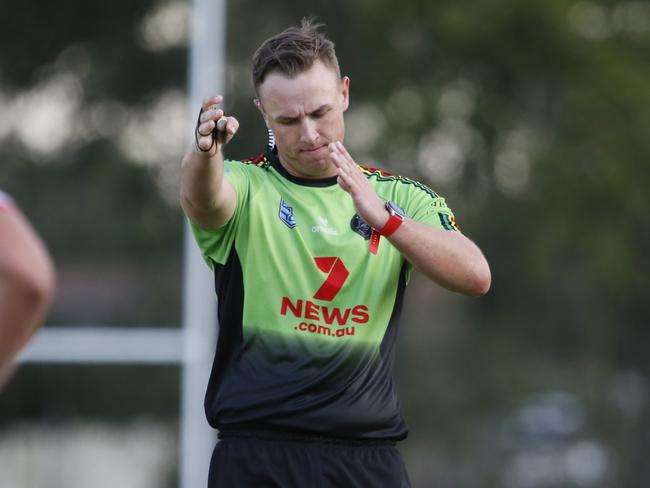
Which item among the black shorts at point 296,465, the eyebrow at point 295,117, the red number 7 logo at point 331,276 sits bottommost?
the black shorts at point 296,465

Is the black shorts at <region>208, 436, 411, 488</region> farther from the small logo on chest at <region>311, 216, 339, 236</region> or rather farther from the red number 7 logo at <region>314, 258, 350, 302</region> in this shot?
the small logo on chest at <region>311, 216, 339, 236</region>

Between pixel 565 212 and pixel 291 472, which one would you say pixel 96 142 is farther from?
pixel 291 472

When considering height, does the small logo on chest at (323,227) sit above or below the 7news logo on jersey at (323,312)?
above

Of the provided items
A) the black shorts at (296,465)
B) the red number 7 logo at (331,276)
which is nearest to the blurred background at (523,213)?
the red number 7 logo at (331,276)

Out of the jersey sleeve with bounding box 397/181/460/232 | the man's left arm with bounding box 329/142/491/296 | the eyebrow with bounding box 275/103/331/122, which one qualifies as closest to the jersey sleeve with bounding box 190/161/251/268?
the eyebrow with bounding box 275/103/331/122

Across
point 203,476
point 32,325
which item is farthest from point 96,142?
point 32,325

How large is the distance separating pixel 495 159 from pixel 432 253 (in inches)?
384

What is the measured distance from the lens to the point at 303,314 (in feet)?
14.5

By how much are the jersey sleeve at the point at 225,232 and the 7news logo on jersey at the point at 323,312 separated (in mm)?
262

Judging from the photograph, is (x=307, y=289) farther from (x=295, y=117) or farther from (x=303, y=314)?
(x=295, y=117)

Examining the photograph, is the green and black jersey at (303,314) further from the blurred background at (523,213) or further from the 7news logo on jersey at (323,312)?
the blurred background at (523,213)

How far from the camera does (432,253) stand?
4289 millimetres

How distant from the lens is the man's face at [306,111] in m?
4.38

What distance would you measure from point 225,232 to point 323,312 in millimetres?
415
